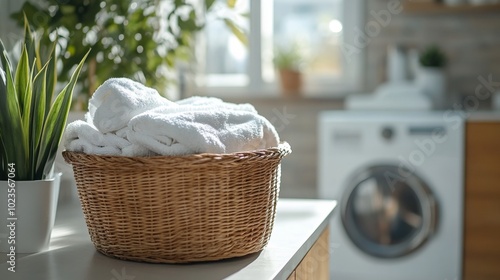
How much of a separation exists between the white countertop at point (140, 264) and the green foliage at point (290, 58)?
293 cm

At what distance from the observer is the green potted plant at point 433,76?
3.80 m

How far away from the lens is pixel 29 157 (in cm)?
113

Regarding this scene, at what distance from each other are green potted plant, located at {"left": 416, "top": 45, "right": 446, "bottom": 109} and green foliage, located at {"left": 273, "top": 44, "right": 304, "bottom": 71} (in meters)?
0.72

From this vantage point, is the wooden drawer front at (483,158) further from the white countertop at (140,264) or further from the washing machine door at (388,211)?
the white countertop at (140,264)

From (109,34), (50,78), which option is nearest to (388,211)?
(109,34)

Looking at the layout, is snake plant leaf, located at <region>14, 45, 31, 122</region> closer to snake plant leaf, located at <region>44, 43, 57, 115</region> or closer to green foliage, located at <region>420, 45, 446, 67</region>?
snake plant leaf, located at <region>44, 43, 57, 115</region>

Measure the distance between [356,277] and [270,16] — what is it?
1741 mm

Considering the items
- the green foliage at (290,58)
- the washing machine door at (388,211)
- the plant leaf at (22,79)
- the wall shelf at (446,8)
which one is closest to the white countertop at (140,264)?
the plant leaf at (22,79)

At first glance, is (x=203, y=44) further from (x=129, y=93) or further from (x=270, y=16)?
(x=129, y=93)

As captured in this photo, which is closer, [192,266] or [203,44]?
[192,266]

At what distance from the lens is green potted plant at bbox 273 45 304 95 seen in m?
4.18

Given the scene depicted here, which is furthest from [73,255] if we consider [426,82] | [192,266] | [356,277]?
[426,82]

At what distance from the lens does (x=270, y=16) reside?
4.35m

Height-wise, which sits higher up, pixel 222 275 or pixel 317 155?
pixel 222 275
